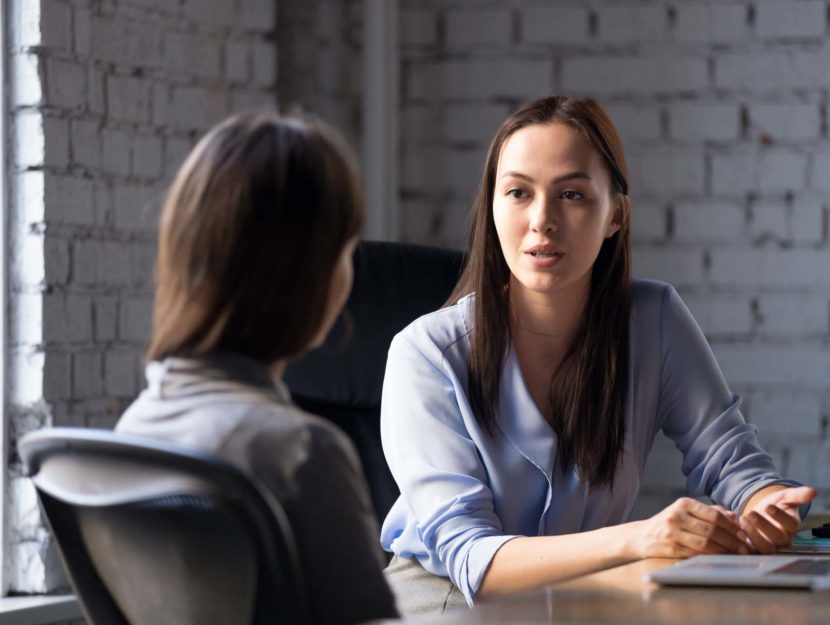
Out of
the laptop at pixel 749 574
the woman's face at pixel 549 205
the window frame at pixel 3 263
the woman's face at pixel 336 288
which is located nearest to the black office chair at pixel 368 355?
the woman's face at pixel 549 205

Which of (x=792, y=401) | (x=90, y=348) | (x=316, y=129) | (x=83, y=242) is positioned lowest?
(x=792, y=401)

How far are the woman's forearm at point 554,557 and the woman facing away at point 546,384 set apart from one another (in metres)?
0.05

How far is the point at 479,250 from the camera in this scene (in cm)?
186

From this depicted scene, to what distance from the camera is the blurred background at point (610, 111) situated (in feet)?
8.05

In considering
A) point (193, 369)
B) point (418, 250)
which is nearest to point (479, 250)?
point (418, 250)

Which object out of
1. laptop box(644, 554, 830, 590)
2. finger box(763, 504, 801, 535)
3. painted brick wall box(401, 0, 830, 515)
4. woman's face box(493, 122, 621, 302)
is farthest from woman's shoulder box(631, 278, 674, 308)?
painted brick wall box(401, 0, 830, 515)

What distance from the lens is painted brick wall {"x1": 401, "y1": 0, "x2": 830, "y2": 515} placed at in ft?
9.36

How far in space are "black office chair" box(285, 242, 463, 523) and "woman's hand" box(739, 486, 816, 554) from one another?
2.16ft

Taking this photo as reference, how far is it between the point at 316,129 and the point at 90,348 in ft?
4.44

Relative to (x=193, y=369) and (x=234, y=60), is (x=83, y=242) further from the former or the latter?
(x=193, y=369)

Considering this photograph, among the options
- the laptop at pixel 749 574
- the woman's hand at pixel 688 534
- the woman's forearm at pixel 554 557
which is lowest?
the woman's forearm at pixel 554 557

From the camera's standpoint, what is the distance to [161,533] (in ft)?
2.97

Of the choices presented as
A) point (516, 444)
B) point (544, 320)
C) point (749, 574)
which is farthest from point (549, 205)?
point (749, 574)

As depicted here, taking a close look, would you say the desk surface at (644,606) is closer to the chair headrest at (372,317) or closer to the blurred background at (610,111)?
the chair headrest at (372,317)
